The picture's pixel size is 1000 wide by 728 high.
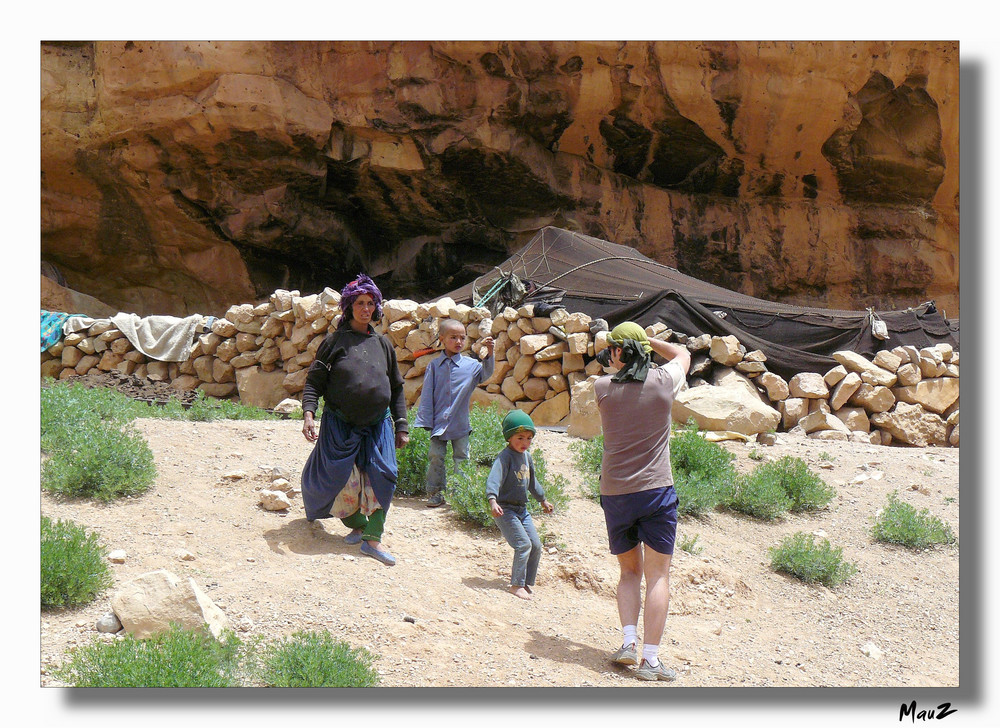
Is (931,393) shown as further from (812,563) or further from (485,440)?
(485,440)

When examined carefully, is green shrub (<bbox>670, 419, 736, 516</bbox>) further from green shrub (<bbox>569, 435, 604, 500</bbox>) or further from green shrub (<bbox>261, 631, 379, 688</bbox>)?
green shrub (<bbox>261, 631, 379, 688</bbox>)

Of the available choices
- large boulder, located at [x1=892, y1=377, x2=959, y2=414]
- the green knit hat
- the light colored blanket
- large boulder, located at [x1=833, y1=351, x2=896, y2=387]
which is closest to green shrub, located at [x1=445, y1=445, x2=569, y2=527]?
the green knit hat

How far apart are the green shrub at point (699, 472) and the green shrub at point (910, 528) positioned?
0.96 metres

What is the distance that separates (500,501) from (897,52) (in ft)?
38.3

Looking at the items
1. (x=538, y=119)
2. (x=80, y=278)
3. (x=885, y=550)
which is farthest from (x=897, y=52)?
(x=80, y=278)

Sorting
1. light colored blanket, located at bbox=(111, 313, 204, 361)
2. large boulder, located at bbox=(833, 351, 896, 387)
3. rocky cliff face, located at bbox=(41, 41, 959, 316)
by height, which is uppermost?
rocky cliff face, located at bbox=(41, 41, 959, 316)

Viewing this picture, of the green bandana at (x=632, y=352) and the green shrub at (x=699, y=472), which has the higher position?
the green bandana at (x=632, y=352)

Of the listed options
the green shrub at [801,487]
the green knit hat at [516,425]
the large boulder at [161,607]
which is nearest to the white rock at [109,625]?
the large boulder at [161,607]

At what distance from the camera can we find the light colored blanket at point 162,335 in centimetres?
985

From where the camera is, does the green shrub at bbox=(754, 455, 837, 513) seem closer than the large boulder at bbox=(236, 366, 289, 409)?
Yes

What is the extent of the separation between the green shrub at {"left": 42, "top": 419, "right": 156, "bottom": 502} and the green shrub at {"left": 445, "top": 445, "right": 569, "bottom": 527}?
5.67 ft

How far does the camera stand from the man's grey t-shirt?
10.3ft

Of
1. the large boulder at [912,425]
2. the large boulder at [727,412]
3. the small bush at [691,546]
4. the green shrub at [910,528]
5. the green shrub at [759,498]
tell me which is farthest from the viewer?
the large boulder at [912,425]

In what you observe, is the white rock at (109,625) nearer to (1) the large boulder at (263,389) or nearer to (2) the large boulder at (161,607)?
(2) the large boulder at (161,607)
